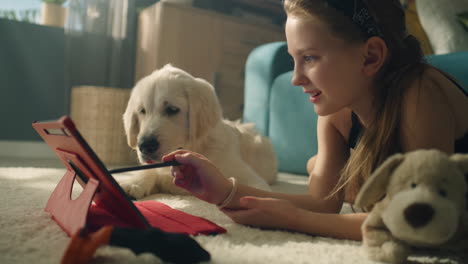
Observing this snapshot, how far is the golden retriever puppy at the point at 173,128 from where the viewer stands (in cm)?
157

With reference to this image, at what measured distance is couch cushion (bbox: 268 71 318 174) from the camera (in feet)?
8.49

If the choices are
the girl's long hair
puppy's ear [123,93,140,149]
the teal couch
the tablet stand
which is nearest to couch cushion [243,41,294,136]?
the teal couch

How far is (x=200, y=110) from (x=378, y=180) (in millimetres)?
1098

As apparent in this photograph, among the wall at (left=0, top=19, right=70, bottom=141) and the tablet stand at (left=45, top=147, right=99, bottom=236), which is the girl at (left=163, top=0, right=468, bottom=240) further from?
the wall at (left=0, top=19, right=70, bottom=141)

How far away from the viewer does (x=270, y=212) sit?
965mm

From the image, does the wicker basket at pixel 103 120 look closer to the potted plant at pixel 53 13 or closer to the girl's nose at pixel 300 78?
the potted plant at pixel 53 13

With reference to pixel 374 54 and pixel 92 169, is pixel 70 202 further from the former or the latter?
pixel 374 54

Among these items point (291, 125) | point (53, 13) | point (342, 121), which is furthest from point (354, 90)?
point (53, 13)

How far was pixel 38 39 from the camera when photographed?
3684 millimetres

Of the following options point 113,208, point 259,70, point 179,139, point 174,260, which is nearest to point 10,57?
point 259,70

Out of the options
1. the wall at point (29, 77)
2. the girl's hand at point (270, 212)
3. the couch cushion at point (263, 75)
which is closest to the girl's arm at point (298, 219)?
the girl's hand at point (270, 212)

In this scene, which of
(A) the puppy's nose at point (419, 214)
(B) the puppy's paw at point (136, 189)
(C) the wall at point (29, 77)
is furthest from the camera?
(C) the wall at point (29, 77)

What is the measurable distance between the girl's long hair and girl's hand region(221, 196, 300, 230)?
19 cm

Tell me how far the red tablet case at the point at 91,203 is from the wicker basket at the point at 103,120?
216 centimetres
